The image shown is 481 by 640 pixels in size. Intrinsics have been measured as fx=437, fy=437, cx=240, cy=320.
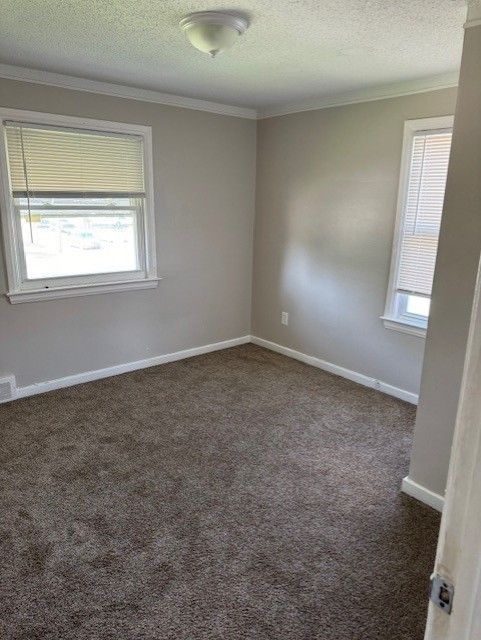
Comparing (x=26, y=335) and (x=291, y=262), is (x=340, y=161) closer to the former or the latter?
(x=291, y=262)

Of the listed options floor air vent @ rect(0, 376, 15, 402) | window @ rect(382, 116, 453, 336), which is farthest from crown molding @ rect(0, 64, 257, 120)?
floor air vent @ rect(0, 376, 15, 402)

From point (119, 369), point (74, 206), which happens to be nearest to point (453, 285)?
point (74, 206)

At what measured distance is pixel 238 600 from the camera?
1.74 meters

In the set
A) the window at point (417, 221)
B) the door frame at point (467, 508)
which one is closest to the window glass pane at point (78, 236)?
the window at point (417, 221)

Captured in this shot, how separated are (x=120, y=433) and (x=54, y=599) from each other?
131 centimetres

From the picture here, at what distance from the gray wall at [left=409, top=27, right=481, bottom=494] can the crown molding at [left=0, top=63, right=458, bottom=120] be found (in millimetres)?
1320

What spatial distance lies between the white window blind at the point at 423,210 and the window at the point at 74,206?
2132 mm

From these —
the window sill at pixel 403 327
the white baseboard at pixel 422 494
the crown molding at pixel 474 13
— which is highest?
the crown molding at pixel 474 13

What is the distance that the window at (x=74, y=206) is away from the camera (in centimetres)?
319

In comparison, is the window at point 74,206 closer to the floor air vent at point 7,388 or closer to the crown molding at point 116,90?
the crown molding at point 116,90

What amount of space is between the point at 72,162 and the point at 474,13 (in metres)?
2.77

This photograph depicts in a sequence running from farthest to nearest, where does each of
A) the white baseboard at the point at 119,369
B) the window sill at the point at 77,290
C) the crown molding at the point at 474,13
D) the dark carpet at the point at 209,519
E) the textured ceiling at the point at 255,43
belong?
the white baseboard at the point at 119,369 < the window sill at the point at 77,290 < the textured ceiling at the point at 255,43 < the crown molding at the point at 474,13 < the dark carpet at the point at 209,519

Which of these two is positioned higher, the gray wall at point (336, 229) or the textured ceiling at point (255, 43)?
the textured ceiling at point (255, 43)

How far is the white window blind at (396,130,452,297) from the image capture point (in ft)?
10.2
